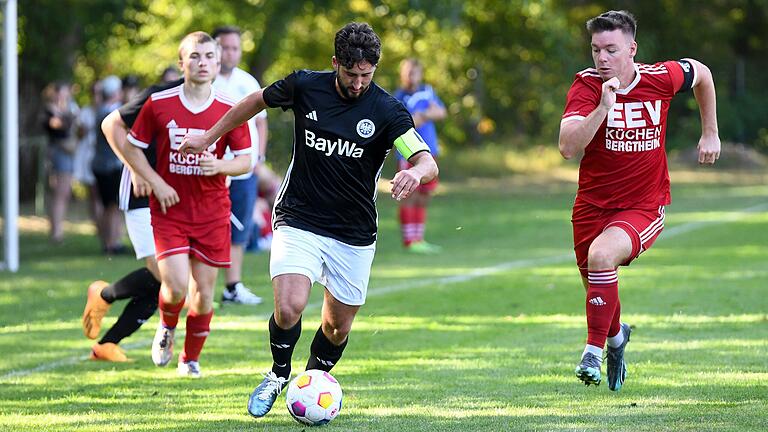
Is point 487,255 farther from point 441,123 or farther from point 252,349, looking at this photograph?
point 441,123

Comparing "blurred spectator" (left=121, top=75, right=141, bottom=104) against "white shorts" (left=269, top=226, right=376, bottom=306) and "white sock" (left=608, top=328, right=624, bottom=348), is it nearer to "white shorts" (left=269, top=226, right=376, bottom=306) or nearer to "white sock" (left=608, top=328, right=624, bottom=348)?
"white shorts" (left=269, top=226, right=376, bottom=306)

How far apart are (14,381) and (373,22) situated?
1945 centimetres

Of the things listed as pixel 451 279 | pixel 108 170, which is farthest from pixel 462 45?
pixel 451 279

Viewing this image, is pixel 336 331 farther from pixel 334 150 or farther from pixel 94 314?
pixel 94 314

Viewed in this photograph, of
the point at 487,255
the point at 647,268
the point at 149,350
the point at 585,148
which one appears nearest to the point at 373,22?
the point at 487,255

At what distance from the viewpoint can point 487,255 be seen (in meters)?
15.3

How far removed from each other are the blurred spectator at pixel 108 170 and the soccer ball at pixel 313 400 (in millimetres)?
9563

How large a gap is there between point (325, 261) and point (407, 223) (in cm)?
942

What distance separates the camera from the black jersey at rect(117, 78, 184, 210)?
25.9ft

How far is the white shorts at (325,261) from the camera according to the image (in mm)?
6332

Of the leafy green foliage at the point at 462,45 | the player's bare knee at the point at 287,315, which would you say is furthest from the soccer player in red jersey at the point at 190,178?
the leafy green foliage at the point at 462,45

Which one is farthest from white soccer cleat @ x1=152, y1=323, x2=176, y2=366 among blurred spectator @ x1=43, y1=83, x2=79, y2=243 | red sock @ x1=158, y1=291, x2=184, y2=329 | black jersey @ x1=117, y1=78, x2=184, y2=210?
blurred spectator @ x1=43, y1=83, x2=79, y2=243

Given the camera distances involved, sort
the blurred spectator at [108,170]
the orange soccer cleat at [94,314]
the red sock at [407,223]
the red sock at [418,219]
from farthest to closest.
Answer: the red sock at [418,219] → the red sock at [407,223] → the blurred spectator at [108,170] → the orange soccer cleat at [94,314]

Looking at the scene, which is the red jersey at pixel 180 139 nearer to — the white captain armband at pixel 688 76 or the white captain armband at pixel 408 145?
the white captain armband at pixel 408 145
